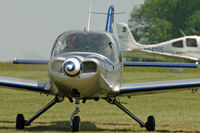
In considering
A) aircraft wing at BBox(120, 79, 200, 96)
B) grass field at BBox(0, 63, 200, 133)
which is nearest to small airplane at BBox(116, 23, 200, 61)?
grass field at BBox(0, 63, 200, 133)

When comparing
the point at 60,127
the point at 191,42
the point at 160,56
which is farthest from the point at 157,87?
the point at 160,56

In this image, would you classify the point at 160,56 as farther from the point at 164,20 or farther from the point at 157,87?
the point at 157,87

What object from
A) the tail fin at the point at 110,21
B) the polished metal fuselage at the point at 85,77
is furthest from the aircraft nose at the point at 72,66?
the tail fin at the point at 110,21

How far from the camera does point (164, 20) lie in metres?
80.2

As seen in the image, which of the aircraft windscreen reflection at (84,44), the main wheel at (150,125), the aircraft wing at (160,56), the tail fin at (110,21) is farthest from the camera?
the aircraft wing at (160,56)

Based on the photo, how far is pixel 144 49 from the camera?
2200 inches

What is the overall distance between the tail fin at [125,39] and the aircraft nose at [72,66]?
49.0 m

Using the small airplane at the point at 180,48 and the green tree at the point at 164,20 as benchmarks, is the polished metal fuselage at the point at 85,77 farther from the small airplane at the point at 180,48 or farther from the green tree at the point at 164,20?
the green tree at the point at 164,20

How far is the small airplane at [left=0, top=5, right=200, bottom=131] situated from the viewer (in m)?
8.25

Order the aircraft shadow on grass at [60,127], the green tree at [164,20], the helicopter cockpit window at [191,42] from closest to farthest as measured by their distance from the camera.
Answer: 1. the aircraft shadow on grass at [60,127]
2. the helicopter cockpit window at [191,42]
3. the green tree at [164,20]

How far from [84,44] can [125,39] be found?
4980cm

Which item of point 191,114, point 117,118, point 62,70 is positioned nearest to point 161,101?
point 191,114

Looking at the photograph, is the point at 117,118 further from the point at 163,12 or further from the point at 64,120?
the point at 163,12

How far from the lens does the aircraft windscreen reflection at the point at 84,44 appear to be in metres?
8.98
